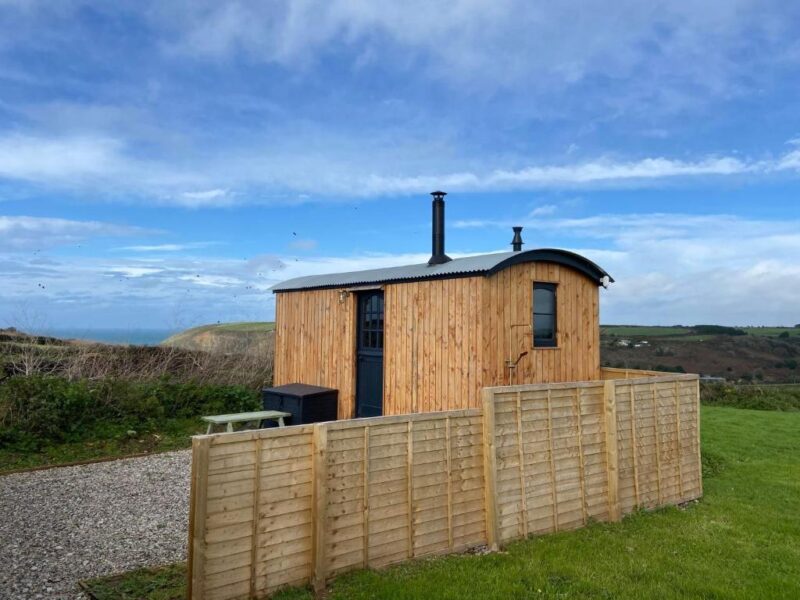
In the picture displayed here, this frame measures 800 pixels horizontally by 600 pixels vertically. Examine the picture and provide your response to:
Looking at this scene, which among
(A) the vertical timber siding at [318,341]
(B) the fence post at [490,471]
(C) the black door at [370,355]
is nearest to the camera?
(B) the fence post at [490,471]

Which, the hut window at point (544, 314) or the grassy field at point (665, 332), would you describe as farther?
the grassy field at point (665, 332)

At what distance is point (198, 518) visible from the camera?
3.93 meters

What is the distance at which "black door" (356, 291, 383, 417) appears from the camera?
9180mm

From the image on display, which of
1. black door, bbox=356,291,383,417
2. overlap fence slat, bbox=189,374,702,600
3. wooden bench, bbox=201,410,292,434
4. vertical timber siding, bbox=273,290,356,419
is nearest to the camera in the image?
overlap fence slat, bbox=189,374,702,600

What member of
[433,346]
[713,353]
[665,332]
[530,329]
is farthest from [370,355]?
[665,332]

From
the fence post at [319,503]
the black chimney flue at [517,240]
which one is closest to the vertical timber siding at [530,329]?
the black chimney flue at [517,240]

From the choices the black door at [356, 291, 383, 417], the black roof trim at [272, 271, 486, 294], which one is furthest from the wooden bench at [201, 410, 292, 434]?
the black roof trim at [272, 271, 486, 294]

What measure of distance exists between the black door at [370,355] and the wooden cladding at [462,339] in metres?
0.15

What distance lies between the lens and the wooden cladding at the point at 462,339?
7551 mm

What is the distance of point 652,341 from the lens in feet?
108

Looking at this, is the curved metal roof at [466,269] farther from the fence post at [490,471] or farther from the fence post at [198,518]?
the fence post at [198,518]

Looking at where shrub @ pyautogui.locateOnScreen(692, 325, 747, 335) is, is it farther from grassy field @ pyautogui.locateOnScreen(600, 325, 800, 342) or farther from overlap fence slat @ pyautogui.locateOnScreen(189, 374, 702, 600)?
overlap fence slat @ pyautogui.locateOnScreen(189, 374, 702, 600)

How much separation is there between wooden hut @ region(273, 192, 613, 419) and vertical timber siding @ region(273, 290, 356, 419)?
24 mm

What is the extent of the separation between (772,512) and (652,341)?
27.9 meters
